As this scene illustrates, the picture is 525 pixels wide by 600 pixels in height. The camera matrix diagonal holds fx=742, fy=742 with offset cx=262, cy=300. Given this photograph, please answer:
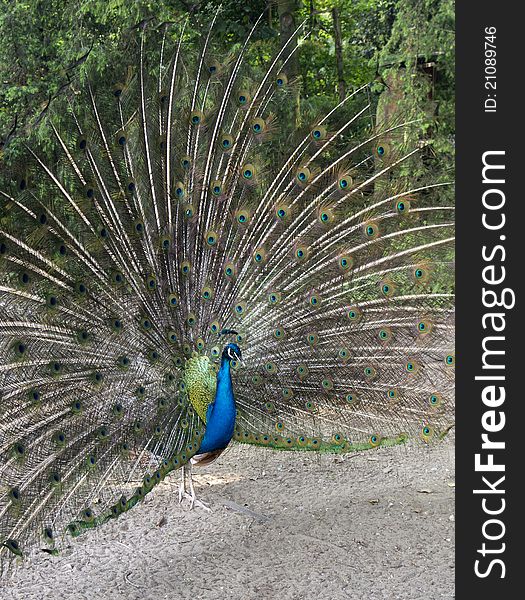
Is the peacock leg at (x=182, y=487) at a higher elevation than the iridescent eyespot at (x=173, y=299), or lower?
lower

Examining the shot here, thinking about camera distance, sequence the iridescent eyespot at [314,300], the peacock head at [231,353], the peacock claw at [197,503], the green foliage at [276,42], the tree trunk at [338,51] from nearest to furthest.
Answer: the peacock head at [231,353], the iridescent eyespot at [314,300], the peacock claw at [197,503], the green foliage at [276,42], the tree trunk at [338,51]

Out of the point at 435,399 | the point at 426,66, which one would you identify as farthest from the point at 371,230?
the point at 426,66

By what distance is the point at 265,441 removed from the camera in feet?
13.8

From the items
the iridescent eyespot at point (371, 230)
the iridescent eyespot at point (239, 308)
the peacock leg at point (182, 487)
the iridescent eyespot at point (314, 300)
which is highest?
the iridescent eyespot at point (371, 230)

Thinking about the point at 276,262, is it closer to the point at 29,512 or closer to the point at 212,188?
the point at 212,188

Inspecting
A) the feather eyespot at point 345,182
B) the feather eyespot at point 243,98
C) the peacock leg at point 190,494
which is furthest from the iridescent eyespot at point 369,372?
the feather eyespot at point 243,98

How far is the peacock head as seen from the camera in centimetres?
396

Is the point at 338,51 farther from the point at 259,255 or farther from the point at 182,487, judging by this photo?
the point at 182,487

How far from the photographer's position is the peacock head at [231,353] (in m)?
3.96

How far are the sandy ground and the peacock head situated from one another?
1.10 metres

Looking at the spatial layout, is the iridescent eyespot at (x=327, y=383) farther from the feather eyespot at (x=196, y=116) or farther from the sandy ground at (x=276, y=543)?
the feather eyespot at (x=196, y=116)

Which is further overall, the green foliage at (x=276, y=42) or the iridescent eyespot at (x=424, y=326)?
the green foliage at (x=276, y=42)

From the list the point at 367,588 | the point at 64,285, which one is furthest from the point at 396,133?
the point at 367,588

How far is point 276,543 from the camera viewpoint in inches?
166
